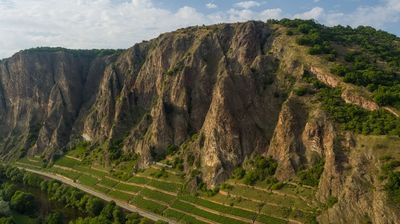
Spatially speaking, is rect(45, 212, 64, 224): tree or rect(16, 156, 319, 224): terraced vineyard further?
rect(45, 212, 64, 224): tree

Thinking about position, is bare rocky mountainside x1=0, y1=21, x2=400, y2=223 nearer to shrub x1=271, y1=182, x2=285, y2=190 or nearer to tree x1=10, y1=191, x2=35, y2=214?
shrub x1=271, y1=182, x2=285, y2=190

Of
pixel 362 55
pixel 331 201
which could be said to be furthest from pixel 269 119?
pixel 331 201

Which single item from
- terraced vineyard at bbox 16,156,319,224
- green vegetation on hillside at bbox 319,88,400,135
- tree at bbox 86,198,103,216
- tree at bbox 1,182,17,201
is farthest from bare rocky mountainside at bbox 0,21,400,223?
tree at bbox 1,182,17,201

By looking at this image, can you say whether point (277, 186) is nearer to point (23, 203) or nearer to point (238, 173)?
point (238, 173)

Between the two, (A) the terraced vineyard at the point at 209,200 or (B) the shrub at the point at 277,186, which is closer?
(A) the terraced vineyard at the point at 209,200

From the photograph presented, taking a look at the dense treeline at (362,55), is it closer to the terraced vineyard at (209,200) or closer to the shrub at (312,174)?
the shrub at (312,174)

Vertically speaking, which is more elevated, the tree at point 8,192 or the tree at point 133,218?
the tree at point 8,192

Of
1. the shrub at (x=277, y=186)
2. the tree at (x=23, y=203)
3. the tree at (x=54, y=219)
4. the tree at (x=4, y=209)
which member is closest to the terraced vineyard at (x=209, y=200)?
the shrub at (x=277, y=186)

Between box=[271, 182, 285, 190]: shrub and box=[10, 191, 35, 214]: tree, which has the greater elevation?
box=[271, 182, 285, 190]: shrub
